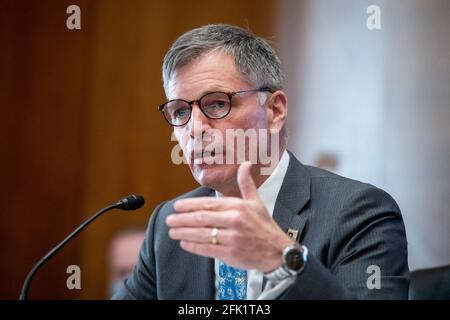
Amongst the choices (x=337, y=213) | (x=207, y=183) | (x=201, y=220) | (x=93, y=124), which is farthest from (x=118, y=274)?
(x=201, y=220)

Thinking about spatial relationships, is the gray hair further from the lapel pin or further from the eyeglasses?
the lapel pin

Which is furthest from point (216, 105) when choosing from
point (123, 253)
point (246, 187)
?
point (123, 253)

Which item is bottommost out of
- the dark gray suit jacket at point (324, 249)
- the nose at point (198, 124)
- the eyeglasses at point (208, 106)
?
the dark gray suit jacket at point (324, 249)

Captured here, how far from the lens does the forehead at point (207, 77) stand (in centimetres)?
173

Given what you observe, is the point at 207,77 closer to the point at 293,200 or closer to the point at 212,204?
the point at 293,200

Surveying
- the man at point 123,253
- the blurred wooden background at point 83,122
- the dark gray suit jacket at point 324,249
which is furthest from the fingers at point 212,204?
the blurred wooden background at point 83,122

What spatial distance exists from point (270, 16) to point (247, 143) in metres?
1.73

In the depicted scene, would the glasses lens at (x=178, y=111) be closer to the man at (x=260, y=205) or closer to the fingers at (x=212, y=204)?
the man at (x=260, y=205)

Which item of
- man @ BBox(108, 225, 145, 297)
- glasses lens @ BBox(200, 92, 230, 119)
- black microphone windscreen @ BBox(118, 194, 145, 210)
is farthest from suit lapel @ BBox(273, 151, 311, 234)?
man @ BBox(108, 225, 145, 297)

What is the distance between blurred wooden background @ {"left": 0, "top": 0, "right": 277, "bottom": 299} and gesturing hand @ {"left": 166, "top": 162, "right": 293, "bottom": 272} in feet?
7.37

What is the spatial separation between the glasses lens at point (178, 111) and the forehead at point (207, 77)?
2cm

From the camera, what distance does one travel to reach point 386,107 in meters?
2.64
